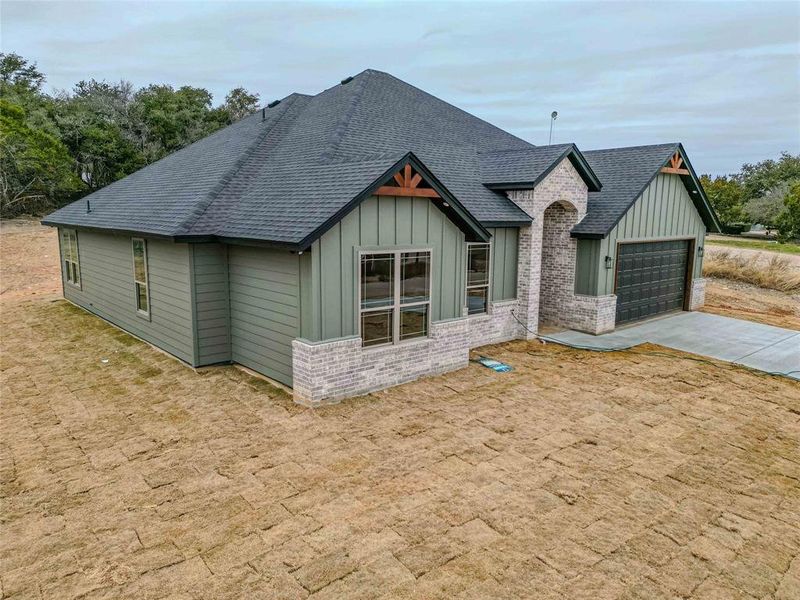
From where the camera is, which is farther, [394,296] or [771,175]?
[771,175]

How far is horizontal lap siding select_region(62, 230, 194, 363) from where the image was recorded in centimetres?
983

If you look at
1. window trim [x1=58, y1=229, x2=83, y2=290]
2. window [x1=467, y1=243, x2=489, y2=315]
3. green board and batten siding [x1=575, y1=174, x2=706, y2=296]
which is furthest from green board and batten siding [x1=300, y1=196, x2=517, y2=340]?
window trim [x1=58, y1=229, x2=83, y2=290]

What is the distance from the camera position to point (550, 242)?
44.6 feet

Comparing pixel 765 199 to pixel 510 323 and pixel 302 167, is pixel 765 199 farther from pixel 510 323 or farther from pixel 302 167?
pixel 302 167

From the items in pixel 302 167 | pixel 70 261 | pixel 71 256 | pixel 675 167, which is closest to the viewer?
pixel 302 167

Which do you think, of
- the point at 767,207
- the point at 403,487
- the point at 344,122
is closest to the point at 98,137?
the point at 344,122

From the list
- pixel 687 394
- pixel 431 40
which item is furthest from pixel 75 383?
pixel 431 40

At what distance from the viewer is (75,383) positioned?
923 centimetres

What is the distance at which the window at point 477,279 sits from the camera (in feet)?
38.5

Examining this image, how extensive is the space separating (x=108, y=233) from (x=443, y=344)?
28.8 ft

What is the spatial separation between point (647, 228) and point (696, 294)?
382cm

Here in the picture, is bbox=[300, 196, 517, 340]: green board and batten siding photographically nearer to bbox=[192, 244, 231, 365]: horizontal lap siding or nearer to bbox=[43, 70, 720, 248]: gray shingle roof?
bbox=[43, 70, 720, 248]: gray shingle roof

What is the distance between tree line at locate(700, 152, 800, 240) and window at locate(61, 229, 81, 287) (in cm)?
4767

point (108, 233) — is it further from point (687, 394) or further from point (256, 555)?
point (687, 394)
